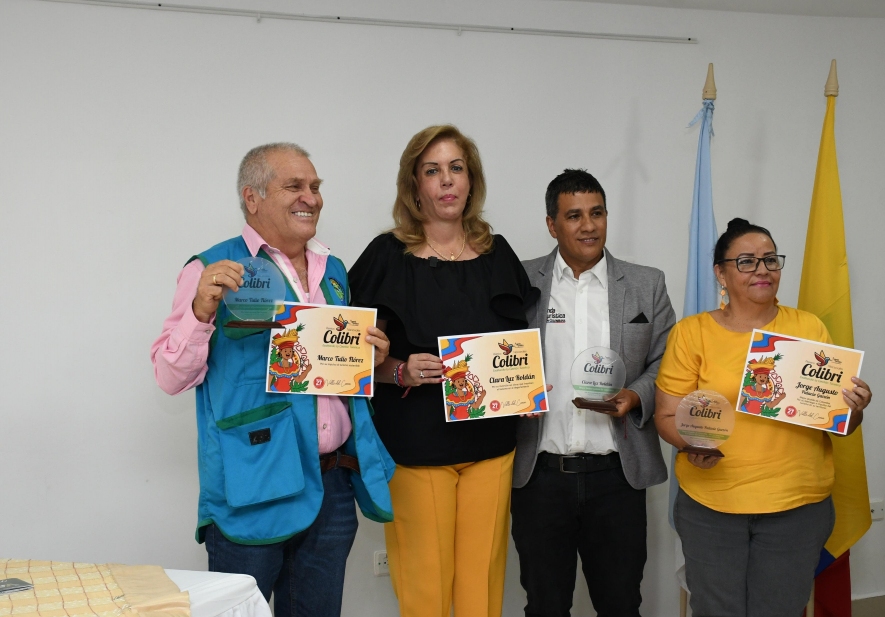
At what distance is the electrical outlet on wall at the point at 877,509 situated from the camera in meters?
3.76

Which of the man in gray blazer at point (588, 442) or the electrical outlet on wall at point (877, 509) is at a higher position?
the man in gray blazer at point (588, 442)

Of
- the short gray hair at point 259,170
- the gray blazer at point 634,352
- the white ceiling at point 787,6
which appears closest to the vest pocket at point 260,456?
the short gray hair at point 259,170

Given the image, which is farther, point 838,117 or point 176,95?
point 838,117

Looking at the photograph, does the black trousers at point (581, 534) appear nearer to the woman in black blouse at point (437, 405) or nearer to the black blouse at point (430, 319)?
the woman in black blouse at point (437, 405)

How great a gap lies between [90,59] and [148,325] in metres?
1.08

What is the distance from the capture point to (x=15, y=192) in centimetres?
296

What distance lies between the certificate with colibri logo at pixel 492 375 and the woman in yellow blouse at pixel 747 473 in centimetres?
43

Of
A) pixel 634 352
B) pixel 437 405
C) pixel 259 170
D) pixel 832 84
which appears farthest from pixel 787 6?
pixel 259 170

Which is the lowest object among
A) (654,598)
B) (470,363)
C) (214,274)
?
(654,598)

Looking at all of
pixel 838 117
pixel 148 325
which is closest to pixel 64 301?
pixel 148 325

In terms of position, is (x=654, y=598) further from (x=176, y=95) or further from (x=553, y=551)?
(x=176, y=95)

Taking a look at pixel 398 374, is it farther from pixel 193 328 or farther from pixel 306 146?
pixel 306 146

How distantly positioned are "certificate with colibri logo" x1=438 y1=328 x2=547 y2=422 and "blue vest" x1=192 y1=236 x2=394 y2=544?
397mm

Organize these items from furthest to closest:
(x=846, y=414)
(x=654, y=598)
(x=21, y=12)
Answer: (x=654, y=598) < (x=21, y=12) < (x=846, y=414)
